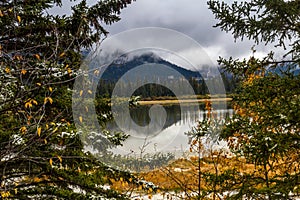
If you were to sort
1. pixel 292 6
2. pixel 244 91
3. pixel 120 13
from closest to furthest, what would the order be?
pixel 292 6 < pixel 244 91 < pixel 120 13

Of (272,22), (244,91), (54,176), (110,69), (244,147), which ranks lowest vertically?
(54,176)

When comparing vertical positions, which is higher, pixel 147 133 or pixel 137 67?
pixel 137 67

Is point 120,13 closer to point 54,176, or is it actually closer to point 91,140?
point 91,140

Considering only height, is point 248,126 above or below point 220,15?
below

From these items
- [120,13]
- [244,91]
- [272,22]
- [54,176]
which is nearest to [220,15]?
[272,22]

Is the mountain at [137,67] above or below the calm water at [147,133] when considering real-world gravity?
above

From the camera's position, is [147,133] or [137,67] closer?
[137,67]

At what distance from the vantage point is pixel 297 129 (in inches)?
192

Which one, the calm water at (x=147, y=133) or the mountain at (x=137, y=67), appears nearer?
the mountain at (x=137, y=67)

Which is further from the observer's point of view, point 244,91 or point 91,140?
point 244,91

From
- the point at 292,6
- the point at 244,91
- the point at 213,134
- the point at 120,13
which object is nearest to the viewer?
the point at 292,6

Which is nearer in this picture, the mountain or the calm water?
the mountain

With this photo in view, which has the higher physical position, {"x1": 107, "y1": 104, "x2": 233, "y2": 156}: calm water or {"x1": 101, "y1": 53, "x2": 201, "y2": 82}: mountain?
{"x1": 101, "y1": 53, "x2": 201, "y2": 82}: mountain

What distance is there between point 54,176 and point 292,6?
166 inches
